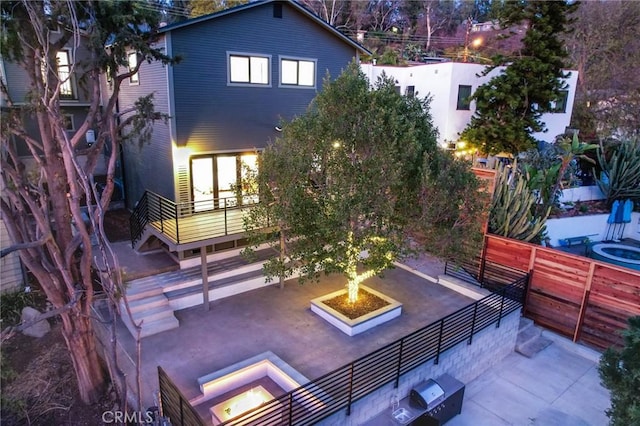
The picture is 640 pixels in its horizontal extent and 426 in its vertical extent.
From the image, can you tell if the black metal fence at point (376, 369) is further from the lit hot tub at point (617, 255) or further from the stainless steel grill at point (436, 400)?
the lit hot tub at point (617, 255)

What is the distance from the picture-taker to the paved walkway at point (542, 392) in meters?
8.17

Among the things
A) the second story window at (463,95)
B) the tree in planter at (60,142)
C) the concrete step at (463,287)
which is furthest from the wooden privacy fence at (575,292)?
the second story window at (463,95)

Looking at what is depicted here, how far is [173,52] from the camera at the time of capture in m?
11.0

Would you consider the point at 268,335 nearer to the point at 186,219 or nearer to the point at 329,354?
the point at 329,354

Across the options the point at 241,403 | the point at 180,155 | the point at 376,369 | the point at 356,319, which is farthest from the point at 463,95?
the point at 241,403

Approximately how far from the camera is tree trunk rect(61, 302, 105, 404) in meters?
7.49

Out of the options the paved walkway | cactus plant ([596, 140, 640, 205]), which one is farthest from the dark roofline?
cactus plant ([596, 140, 640, 205])

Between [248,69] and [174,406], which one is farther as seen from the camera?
[248,69]

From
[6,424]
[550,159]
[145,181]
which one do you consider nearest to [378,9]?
[550,159]

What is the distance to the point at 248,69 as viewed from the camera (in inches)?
493

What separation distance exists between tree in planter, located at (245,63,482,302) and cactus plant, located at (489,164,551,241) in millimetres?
4031

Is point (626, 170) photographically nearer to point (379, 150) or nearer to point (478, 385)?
point (478, 385)

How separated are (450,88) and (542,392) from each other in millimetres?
16127

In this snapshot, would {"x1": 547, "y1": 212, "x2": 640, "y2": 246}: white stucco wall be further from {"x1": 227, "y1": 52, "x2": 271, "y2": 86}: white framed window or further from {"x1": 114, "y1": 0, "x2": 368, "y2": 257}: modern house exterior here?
{"x1": 227, "y1": 52, "x2": 271, "y2": 86}: white framed window
